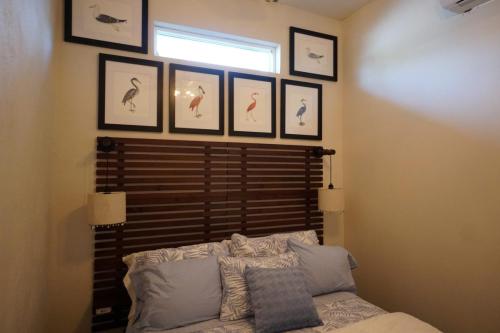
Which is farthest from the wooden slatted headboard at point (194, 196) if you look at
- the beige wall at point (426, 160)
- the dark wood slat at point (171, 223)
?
the beige wall at point (426, 160)

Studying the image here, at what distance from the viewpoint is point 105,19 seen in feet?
6.65

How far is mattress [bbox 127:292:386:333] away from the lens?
149 centimetres

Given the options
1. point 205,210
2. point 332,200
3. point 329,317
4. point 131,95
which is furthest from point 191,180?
point 329,317

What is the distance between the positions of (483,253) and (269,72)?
2.09 metres

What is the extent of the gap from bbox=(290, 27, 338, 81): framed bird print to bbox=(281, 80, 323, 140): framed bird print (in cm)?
13

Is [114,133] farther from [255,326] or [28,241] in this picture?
[255,326]

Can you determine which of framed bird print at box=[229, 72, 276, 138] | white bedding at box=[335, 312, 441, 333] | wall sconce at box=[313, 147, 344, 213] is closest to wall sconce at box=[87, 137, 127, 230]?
framed bird print at box=[229, 72, 276, 138]

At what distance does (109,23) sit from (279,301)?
7.30 feet

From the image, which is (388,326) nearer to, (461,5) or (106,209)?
(106,209)

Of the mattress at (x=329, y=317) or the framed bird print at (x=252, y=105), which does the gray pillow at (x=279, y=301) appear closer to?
the mattress at (x=329, y=317)

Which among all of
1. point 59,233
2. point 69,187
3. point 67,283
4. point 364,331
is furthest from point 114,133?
point 364,331

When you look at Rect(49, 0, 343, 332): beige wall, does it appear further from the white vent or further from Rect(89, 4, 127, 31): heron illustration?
the white vent

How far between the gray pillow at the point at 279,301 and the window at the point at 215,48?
1774mm

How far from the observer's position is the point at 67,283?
6.20 ft
